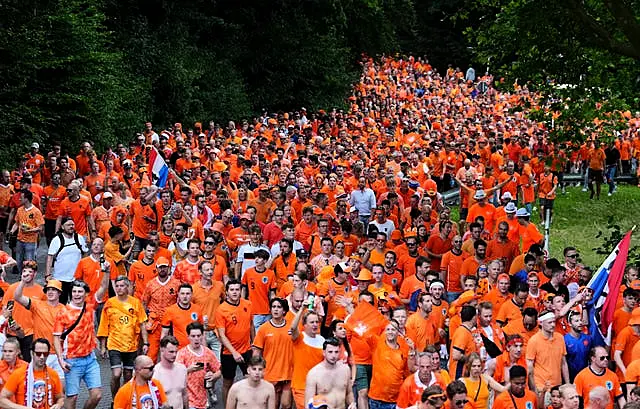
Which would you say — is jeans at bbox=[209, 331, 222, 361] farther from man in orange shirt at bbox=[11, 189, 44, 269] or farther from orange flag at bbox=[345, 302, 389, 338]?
man in orange shirt at bbox=[11, 189, 44, 269]

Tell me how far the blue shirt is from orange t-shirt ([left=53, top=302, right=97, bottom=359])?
512 centimetres

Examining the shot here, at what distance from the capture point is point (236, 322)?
13.9 meters

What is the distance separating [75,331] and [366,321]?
313 cm

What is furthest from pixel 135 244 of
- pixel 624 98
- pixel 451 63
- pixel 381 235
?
pixel 451 63

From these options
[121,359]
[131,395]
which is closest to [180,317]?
[121,359]

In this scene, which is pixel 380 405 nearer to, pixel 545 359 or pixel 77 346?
pixel 545 359

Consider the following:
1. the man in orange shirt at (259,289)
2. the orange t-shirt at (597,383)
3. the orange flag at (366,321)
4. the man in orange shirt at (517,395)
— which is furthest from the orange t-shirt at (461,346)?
the man in orange shirt at (259,289)

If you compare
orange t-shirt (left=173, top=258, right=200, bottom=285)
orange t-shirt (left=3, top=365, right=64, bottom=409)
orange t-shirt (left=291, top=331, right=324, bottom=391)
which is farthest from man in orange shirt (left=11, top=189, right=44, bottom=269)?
orange t-shirt (left=3, top=365, right=64, bottom=409)

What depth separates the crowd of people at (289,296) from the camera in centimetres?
1193

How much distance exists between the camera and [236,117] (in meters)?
37.3

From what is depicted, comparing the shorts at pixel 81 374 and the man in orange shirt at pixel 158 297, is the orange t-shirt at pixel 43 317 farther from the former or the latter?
the man in orange shirt at pixel 158 297

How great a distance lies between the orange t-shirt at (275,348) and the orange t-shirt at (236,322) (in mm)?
798

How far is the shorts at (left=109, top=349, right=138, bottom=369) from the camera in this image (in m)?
13.8

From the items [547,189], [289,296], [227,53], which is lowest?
[289,296]
